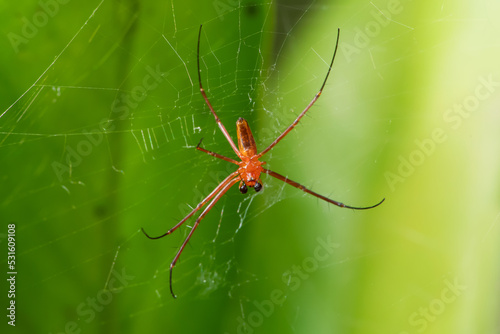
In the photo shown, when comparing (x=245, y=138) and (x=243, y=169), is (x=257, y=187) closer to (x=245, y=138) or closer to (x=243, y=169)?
(x=243, y=169)

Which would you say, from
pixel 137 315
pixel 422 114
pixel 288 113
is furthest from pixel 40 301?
pixel 422 114

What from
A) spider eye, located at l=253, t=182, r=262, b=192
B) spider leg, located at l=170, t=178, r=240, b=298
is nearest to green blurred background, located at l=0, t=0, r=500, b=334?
spider leg, located at l=170, t=178, r=240, b=298

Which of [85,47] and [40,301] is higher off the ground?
[85,47]

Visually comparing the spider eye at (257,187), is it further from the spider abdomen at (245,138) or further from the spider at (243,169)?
the spider abdomen at (245,138)

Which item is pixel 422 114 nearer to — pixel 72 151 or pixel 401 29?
pixel 401 29

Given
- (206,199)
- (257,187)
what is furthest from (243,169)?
Result: (206,199)

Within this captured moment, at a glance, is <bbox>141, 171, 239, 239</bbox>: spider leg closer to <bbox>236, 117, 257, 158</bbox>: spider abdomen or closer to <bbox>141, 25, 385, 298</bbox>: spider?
<bbox>141, 25, 385, 298</bbox>: spider

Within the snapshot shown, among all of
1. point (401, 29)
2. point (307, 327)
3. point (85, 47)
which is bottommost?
point (307, 327)

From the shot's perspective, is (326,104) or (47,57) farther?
(326,104)

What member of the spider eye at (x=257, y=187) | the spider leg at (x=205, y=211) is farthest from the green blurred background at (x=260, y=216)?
the spider eye at (x=257, y=187)
